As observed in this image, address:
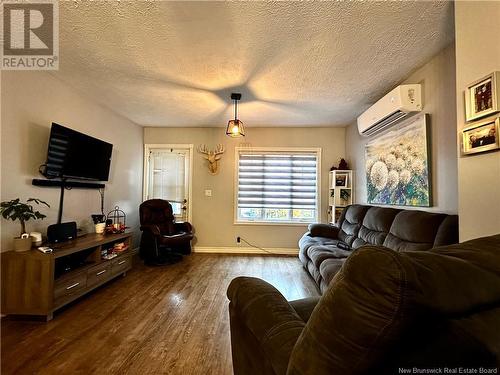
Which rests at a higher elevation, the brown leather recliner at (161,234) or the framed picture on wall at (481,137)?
the framed picture on wall at (481,137)

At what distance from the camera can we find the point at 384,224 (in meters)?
2.56

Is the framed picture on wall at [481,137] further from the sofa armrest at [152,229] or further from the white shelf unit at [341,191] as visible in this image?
the sofa armrest at [152,229]

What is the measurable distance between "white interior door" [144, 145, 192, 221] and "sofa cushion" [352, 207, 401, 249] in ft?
10.6

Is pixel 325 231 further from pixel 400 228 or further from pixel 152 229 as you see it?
pixel 152 229

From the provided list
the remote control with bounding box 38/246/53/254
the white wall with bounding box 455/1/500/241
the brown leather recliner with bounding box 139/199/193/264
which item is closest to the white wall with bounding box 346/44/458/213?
the white wall with bounding box 455/1/500/241

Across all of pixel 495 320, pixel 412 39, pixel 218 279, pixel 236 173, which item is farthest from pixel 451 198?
pixel 236 173

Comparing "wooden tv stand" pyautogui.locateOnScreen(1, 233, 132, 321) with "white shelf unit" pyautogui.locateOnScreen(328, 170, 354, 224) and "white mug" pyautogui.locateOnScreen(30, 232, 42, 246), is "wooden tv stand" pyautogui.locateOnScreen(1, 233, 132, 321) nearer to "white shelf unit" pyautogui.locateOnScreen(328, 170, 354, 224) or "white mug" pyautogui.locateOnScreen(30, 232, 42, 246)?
"white mug" pyautogui.locateOnScreen(30, 232, 42, 246)

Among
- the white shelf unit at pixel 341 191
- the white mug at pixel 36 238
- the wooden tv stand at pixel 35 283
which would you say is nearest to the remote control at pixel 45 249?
the wooden tv stand at pixel 35 283

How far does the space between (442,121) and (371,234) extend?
134 cm

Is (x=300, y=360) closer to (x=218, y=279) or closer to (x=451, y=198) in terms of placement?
(x=451, y=198)

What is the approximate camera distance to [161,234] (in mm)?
3791

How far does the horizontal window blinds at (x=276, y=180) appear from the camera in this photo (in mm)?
4637

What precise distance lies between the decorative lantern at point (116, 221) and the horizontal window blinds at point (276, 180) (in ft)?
6.90

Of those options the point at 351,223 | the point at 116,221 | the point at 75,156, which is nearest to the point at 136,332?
the point at 75,156
